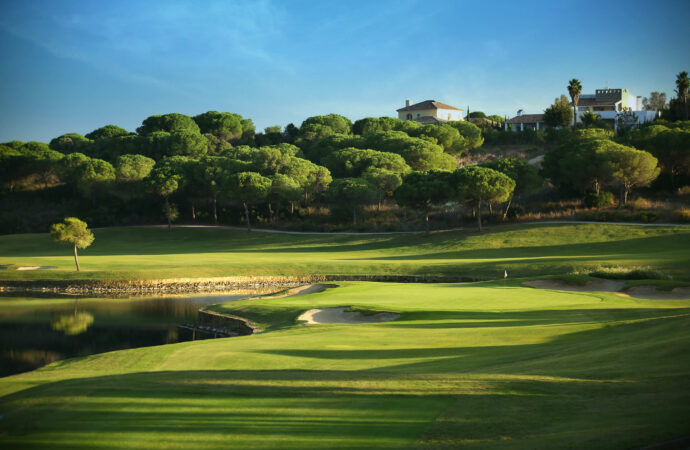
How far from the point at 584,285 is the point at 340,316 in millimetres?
12109

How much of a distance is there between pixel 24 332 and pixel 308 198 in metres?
54.6

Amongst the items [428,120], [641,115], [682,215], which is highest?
[428,120]

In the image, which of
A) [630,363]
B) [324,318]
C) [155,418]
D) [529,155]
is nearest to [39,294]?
[324,318]

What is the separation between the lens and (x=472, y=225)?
197 feet

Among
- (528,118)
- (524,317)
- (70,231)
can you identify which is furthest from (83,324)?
(528,118)

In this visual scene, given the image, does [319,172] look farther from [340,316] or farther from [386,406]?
[386,406]

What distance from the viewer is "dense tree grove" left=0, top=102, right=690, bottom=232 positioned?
5797cm

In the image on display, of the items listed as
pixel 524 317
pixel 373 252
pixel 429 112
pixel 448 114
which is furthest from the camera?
pixel 448 114

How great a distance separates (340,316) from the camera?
71.5 ft

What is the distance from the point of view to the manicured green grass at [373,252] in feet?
120

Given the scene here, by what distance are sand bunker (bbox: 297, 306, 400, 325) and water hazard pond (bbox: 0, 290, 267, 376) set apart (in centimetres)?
505

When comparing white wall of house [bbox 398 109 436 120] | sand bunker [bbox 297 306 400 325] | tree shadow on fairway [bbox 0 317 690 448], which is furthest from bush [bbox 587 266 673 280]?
white wall of house [bbox 398 109 436 120]

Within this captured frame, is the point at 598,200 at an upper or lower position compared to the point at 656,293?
upper

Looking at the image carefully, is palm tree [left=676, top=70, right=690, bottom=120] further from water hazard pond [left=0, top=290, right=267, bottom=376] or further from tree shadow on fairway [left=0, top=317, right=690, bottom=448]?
tree shadow on fairway [left=0, top=317, right=690, bottom=448]
